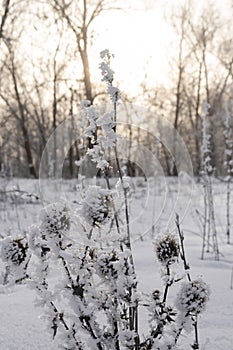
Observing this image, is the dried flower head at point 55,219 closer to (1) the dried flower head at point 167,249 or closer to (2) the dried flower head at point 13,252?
(2) the dried flower head at point 13,252

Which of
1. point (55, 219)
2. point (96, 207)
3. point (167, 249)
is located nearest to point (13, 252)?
point (55, 219)

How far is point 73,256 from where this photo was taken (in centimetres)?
122

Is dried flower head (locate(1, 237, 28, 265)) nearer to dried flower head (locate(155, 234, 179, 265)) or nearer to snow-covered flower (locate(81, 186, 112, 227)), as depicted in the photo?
snow-covered flower (locate(81, 186, 112, 227))

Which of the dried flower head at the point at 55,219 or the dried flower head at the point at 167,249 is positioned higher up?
the dried flower head at the point at 55,219

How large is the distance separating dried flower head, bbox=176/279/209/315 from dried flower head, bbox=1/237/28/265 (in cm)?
48

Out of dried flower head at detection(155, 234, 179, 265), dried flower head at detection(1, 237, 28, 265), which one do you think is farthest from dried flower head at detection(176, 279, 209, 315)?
dried flower head at detection(1, 237, 28, 265)

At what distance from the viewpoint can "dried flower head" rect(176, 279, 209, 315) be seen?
1232 millimetres

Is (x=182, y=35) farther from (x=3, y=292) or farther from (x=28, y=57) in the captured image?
(x=3, y=292)

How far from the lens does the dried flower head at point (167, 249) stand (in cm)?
129

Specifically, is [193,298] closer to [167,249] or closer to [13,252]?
[167,249]

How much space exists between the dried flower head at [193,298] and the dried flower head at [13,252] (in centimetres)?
48

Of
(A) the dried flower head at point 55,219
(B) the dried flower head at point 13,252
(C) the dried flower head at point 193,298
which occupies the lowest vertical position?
(C) the dried flower head at point 193,298

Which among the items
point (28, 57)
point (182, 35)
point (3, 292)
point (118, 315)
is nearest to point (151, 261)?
point (3, 292)

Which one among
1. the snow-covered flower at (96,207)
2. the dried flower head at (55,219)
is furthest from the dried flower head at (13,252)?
the snow-covered flower at (96,207)
